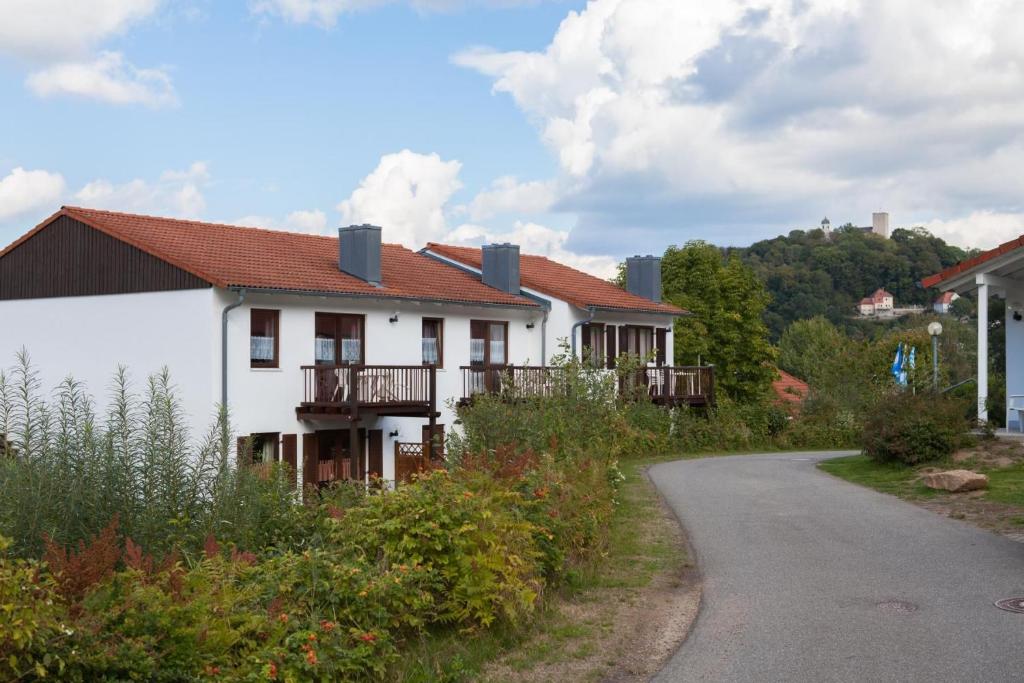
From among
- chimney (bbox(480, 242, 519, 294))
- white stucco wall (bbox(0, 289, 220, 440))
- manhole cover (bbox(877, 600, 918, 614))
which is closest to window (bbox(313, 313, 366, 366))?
white stucco wall (bbox(0, 289, 220, 440))

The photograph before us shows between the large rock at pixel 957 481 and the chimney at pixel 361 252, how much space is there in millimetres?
17248

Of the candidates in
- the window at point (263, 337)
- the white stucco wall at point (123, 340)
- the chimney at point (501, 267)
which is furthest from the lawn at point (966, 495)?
the chimney at point (501, 267)

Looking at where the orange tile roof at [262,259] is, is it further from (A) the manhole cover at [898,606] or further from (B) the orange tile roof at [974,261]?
(A) the manhole cover at [898,606]

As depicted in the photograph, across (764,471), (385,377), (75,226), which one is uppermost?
(75,226)

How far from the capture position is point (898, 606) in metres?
9.94

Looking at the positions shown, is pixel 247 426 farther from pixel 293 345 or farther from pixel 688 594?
pixel 688 594

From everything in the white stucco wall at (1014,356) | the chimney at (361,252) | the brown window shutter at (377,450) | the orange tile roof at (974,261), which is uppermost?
the chimney at (361,252)

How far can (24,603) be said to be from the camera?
17.7ft

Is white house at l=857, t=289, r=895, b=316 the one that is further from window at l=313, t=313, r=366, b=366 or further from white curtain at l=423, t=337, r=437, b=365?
window at l=313, t=313, r=366, b=366

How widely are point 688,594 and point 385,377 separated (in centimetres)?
1821

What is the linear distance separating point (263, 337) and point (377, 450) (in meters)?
5.04

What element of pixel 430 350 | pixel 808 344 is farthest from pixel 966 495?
pixel 808 344

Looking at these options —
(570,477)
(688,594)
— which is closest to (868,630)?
(688,594)

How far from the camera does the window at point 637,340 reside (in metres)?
41.3
